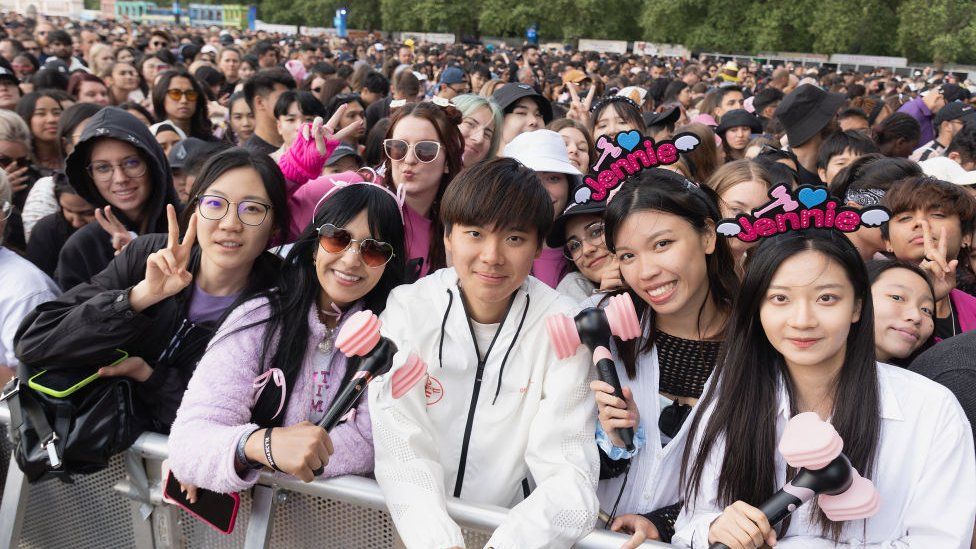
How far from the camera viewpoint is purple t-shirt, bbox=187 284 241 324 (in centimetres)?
271

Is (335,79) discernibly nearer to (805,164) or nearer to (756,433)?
(805,164)

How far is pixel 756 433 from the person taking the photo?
2.15 metres

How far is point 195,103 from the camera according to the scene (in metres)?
6.33

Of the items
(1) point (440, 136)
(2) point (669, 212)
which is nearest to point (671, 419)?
(2) point (669, 212)

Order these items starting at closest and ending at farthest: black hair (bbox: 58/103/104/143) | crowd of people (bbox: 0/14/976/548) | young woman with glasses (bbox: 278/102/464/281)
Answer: crowd of people (bbox: 0/14/976/548), young woman with glasses (bbox: 278/102/464/281), black hair (bbox: 58/103/104/143)

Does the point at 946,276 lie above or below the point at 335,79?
below

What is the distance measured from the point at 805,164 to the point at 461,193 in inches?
183

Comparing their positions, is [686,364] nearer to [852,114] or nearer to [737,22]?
[852,114]

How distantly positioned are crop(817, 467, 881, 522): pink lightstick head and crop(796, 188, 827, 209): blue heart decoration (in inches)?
30.9

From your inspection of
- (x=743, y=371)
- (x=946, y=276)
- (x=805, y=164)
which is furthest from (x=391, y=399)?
(x=805, y=164)

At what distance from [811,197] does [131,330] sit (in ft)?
7.03

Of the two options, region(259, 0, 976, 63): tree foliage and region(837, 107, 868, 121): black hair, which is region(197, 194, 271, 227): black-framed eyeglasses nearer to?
region(837, 107, 868, 121): black hair

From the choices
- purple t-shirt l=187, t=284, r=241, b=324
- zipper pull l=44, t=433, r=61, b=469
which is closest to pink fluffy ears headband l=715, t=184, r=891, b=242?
purple t-shirt l=187, t=284, r=241, b=324

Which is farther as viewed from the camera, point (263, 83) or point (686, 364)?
point (263, 83)
